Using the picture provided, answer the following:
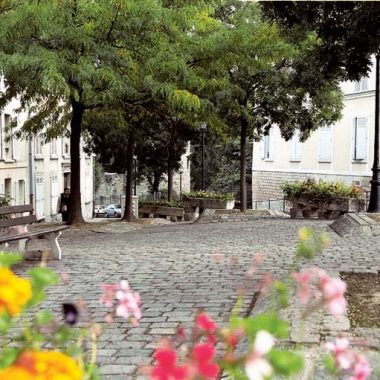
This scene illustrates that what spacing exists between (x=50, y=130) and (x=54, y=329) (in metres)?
23.1

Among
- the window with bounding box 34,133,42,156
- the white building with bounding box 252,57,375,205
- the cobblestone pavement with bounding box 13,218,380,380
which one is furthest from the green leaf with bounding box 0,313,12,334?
the window with bounding box 34,133,42,156

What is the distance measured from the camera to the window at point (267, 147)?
42719 mm

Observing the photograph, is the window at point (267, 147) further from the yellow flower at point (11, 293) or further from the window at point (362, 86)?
the yellow flower at point (11, 293)

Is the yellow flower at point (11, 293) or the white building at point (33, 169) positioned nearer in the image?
the yellow flower at point (11, 293)

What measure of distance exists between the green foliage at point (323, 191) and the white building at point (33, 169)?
11960mm

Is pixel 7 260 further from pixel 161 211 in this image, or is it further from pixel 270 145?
pixel 270 145

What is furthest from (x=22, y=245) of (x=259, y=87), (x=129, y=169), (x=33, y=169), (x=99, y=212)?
(x=99, y=212)

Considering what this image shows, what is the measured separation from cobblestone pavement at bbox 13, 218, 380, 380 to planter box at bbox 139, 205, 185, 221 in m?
12.3

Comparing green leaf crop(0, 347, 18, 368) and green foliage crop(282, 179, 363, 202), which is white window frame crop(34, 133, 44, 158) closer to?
green foliage crop(282, 179, 363, 202)

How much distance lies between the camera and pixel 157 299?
22.9 ft

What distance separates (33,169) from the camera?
3719 centimetres

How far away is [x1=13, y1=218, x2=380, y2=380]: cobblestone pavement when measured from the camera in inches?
211

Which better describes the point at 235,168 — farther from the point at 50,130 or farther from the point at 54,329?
the point at 54,329

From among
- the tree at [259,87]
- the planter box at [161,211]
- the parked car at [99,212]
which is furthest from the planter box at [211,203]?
the parked car at [99,212]
